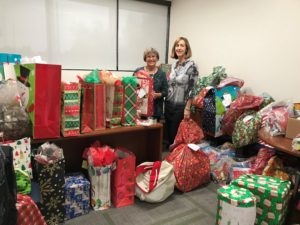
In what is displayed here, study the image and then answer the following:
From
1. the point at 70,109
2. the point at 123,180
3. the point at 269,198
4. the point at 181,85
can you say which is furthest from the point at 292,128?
the point at 70,109

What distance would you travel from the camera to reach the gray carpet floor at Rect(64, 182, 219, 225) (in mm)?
1888

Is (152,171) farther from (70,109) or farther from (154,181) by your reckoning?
(70,109)

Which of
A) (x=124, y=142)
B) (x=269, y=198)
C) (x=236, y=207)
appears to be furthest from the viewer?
(x=124, y=142)

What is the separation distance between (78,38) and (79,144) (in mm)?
2167

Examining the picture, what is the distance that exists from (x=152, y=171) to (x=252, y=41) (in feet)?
6.80

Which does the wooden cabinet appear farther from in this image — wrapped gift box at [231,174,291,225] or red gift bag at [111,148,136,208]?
wrapped gift box at [231,174,291,225]

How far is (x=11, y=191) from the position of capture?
110 cm

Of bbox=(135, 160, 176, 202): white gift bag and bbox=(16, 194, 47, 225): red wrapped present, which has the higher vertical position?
bbox=(16, 194, 47, 225): red wrapped present

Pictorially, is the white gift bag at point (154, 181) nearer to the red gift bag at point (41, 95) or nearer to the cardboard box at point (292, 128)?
the red gift bag at point (41, 95)

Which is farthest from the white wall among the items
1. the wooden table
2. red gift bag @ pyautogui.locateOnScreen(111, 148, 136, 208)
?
red gift bag @ pyautogui.locateOnScreen(111, 148, 136, 208)

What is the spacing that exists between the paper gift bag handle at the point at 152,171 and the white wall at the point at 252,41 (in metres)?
1.67

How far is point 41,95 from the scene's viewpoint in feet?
5.10

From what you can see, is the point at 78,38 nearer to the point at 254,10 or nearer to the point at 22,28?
the point at 22,28

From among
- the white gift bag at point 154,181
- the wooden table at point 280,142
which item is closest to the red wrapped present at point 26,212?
the white gift bag at point 154,181
